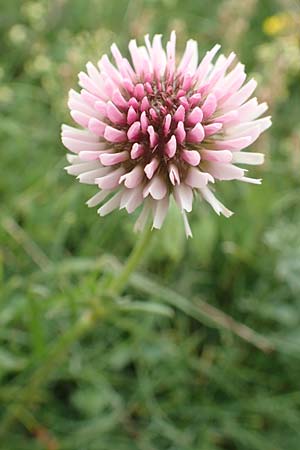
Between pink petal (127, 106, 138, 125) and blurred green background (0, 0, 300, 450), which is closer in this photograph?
pink petal (127, 106, 138, 125)

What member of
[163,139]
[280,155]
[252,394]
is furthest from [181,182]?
[280,155]

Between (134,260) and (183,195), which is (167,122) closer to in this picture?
(183,195)

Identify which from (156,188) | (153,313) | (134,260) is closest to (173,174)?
(156,188)

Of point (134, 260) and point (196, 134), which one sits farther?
point (134, 260)

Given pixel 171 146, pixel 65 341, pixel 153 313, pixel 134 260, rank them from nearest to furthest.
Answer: pixel 171 146, pixel 134 260, pixel 65 341, pixel 153 313

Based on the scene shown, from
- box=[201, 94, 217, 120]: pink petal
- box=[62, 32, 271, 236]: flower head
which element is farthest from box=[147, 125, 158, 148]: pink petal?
box=[201, 94, 217, 120]: pink petal

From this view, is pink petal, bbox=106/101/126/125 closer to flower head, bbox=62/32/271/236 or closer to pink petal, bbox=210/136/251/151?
flower head, bbox=62/32/271/236

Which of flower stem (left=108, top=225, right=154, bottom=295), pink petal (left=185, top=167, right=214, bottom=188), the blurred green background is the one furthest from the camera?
the blurred green background
